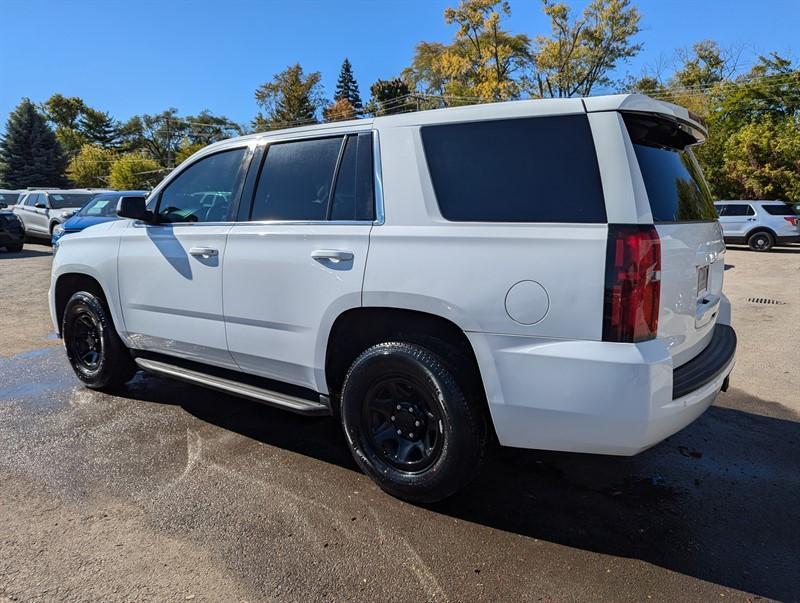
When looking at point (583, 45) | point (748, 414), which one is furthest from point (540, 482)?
point (583, 45)

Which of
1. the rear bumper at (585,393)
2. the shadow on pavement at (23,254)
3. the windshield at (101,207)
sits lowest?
the shadow on pavement at (23,254)

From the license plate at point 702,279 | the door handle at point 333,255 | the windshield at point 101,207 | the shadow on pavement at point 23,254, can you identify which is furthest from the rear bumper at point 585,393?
the shadow on pavement at point 23,254

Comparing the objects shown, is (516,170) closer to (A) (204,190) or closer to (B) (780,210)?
(A) (204,190)

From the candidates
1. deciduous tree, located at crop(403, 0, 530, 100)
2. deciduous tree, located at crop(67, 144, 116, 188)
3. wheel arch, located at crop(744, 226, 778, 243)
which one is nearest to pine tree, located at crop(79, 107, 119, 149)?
deciduous tree, located at crop(67, 144, 116, 188)

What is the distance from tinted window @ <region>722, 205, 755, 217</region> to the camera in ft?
61.8

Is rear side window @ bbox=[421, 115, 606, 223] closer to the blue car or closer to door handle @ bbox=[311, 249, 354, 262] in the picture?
door handle @ bbox=[311, 249, 354, 262]

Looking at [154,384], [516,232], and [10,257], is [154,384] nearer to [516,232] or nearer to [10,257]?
[516,232]

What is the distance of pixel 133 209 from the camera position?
4.00 m

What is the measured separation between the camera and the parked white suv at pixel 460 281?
Result: 244 cm

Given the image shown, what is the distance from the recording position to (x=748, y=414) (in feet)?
14.5

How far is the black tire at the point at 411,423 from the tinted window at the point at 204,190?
157 centimetres

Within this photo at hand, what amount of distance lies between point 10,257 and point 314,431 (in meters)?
16.2

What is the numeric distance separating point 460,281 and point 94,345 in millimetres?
3562

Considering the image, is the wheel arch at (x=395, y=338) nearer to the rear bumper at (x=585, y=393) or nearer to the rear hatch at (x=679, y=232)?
the rear bumper at (x=585, y=393)
